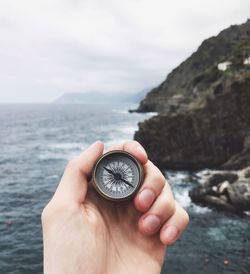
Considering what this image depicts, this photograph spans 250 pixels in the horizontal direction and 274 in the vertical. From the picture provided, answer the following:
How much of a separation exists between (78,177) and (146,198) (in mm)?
787

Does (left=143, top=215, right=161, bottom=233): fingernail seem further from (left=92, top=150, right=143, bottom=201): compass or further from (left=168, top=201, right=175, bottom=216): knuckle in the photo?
(left=92, top=150, right=143, bottom=201): compass

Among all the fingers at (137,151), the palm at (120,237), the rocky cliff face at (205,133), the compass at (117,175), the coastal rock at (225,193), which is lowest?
the coastal rock at (225,193)

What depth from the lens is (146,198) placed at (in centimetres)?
335

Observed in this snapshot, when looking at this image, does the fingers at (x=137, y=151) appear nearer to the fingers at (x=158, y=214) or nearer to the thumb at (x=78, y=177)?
the thumb at (x=78, y=177)

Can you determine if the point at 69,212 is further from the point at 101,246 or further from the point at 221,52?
the point at 221,52

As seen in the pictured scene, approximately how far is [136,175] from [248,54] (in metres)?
65.2

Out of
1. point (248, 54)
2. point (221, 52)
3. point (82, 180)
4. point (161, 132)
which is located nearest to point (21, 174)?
point (161, 132)

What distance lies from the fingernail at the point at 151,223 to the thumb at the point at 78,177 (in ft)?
2.47

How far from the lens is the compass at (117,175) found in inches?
138

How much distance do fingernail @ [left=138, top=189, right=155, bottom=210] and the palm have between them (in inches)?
12.4

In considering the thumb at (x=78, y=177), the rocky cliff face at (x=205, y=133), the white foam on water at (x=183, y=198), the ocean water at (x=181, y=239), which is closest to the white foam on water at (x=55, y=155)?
the ocean water at (x=181, y=239)

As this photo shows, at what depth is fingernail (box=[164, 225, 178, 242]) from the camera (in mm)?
3198

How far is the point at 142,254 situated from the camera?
3.38 metres

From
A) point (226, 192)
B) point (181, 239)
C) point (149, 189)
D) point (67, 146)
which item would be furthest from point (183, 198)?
point (67, 146)
